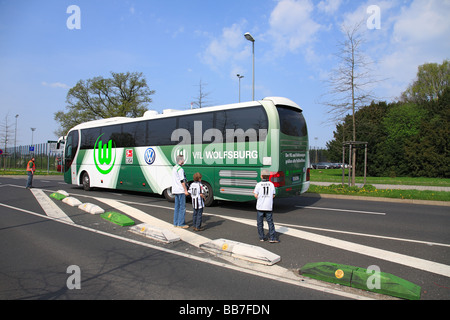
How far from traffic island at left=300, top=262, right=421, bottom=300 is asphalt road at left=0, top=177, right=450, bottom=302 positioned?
127 mm

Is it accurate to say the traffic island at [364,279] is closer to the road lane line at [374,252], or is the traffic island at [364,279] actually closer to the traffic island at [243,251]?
the traffic island at [243,251]

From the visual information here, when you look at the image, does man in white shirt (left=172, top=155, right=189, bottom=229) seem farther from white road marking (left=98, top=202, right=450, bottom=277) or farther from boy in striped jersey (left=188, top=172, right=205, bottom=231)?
white road marking (left=98, top=202, right=450, bottom=277)

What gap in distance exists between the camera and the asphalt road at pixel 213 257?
376 cm

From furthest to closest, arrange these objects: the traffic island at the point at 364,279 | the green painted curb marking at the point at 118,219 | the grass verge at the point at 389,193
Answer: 1. the grass verge at the point at 389,193
2. the green painted curb marking at the point at 118,219
3. the traffic island at the point at 364,279

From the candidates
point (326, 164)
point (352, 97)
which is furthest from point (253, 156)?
point (326, 164)

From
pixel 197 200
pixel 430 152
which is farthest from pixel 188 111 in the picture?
pixel 430 152

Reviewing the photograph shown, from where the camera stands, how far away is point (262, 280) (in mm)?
4094

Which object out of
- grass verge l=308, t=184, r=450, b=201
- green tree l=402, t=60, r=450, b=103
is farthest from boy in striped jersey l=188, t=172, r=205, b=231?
green tree l=402, t=60, r=450, b=103

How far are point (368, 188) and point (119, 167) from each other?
11.6 meters

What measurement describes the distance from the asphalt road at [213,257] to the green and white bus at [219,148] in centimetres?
132

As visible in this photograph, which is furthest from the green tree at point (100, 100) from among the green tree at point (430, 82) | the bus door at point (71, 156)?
the green tree at point (430, 82)

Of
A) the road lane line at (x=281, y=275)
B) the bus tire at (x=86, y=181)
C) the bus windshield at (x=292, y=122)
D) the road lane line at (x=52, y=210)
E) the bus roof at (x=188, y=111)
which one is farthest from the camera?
the bus tire at (x=86, y=181)

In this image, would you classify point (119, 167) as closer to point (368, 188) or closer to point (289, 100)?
point (289, 100)

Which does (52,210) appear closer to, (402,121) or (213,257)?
(213,257)
